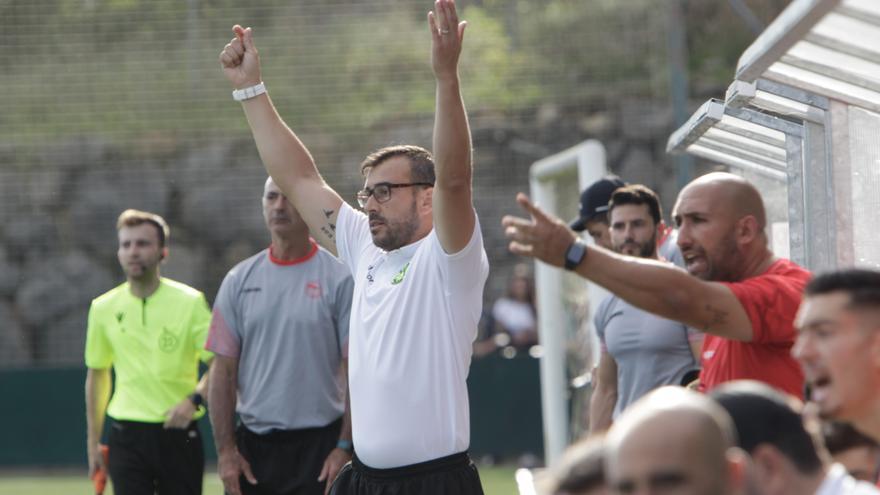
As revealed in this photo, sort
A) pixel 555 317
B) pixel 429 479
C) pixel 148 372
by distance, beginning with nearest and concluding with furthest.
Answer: pixel 429 479
pixel 148 372
pixel 555 317

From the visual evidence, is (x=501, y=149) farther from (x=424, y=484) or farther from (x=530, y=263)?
(x=424, y=484)

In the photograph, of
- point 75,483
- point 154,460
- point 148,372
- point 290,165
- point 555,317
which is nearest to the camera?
point 290,165

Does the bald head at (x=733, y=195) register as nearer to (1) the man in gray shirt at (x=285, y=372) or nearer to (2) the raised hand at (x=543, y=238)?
(2) the raised hand at (x=543, y=238)

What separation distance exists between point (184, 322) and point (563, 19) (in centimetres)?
1098

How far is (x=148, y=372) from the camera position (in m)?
8.41

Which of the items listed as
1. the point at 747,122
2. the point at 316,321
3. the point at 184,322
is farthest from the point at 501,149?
the point at 747,122

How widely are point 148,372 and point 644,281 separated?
199 inches

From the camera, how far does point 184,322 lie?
8492mm

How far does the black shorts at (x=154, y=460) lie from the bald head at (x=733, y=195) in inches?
183

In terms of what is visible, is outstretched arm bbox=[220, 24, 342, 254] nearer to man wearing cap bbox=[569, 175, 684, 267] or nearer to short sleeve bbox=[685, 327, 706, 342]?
short sleeve bbox=[685, 327, 706, 342]

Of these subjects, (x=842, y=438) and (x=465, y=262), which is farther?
(x=465, y=262)

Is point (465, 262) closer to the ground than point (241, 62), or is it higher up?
closer to the ground

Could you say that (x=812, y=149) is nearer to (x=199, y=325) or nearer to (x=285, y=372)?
(x=285, y=372)

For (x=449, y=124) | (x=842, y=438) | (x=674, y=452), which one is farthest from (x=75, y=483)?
(x=674, y=452)
